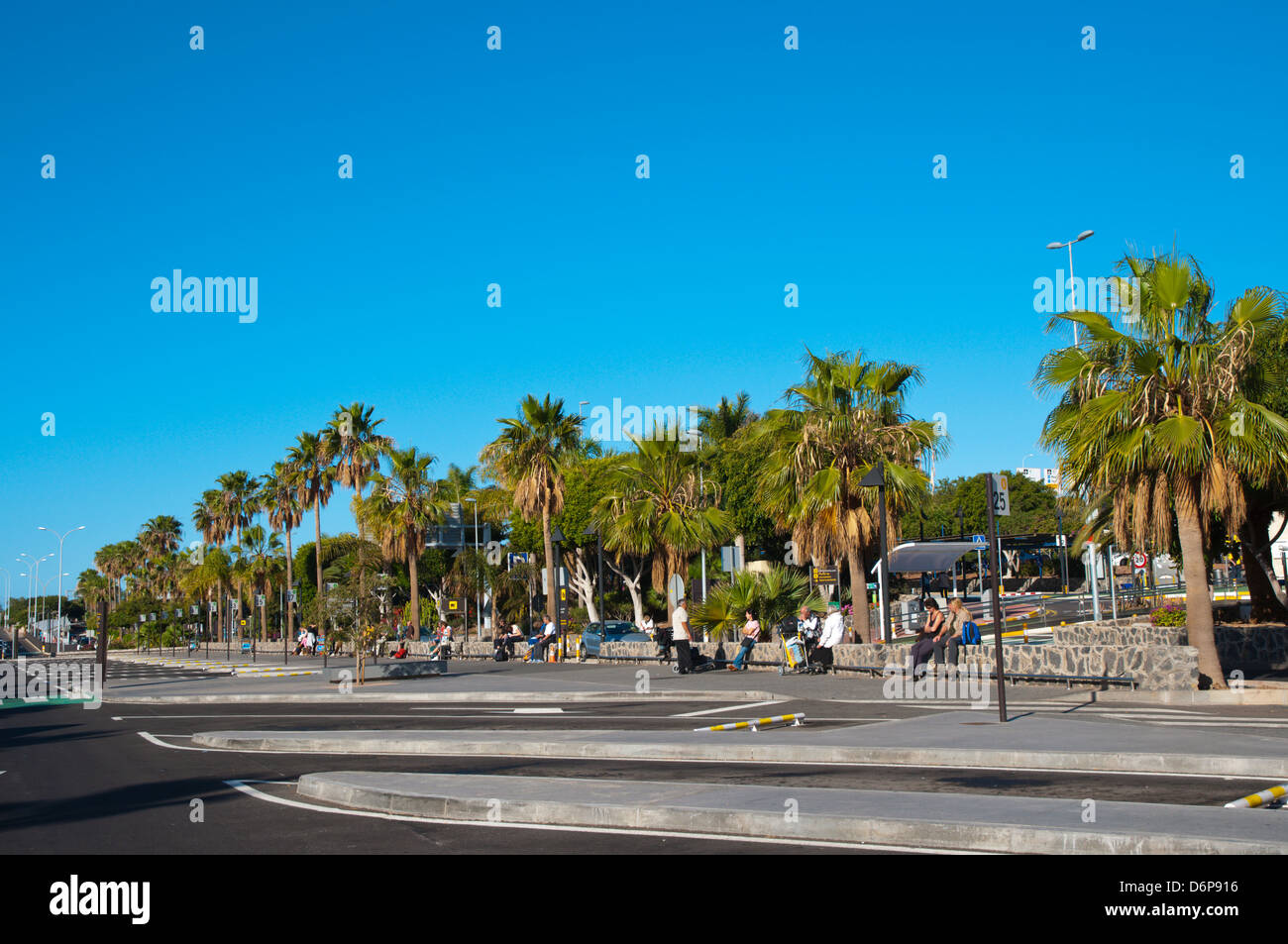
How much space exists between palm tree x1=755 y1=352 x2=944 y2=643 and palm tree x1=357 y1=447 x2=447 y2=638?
29338mm

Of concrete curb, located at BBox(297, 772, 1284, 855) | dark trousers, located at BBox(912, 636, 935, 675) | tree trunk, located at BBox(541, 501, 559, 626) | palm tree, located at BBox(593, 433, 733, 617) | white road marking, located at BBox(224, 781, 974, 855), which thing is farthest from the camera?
tree trunk, located at BBox(541, 501, 559, 626)

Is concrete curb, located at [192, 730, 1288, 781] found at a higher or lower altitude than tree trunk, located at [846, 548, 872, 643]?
lower

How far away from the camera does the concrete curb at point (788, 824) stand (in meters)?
7.22

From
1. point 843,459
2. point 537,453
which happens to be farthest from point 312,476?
point 843,459

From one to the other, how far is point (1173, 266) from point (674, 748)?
499 inches

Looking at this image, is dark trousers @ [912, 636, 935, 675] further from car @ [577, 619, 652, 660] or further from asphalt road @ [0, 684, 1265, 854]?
car @ [577, 619, 652, 660]

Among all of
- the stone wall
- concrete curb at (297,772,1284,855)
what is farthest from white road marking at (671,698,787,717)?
concrete curb at (297,772,1284,855)

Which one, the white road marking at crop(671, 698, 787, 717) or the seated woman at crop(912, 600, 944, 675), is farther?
the seated woman at crop(912, 600, 944, 675)

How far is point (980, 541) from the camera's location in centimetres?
5600

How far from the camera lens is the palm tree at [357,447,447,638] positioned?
54875 mm

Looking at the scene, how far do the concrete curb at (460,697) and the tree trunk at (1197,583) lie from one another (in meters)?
7.51

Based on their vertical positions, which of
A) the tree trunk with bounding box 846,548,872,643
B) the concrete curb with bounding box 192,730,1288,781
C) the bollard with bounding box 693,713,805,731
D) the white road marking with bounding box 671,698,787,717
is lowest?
the white road marking with bounding box 671,698,787,717

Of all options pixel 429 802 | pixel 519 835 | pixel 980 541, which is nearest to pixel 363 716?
pixel 429 802

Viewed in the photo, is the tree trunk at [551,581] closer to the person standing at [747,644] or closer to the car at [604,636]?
the car at [604,636]
